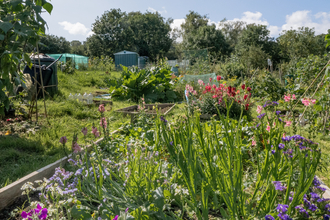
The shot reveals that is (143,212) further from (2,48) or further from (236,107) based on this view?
(236,107)

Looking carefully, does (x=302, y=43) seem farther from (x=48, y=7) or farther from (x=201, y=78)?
(x=48, y=7)

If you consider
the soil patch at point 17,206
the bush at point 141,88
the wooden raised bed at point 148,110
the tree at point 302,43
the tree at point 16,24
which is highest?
the tree at point 302,43

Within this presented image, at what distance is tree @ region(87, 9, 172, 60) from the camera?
114 feet

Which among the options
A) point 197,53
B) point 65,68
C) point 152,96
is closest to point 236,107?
point 152,96

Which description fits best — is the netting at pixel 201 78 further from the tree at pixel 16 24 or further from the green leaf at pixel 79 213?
the green leaf at pixel 79 213

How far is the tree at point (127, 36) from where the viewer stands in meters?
34.8

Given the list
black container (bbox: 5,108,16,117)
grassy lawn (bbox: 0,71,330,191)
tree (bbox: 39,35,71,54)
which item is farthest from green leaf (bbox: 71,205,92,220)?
tree (bbox: 39,35,71,54)

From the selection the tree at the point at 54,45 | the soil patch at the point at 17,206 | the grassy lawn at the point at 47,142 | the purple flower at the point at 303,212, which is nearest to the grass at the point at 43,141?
the grassy lawn at the point at 47,142

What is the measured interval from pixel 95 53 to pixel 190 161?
36880 mm

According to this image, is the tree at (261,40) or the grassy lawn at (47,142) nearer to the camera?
the grassy lawn at (47,142)

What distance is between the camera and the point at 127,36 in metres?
36.1

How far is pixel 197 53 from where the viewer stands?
45.6ft

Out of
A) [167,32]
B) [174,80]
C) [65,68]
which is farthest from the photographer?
[167,32]

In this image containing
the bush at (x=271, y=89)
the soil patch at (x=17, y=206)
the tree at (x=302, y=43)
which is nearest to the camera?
the soil patch at (x=17, y=206)
